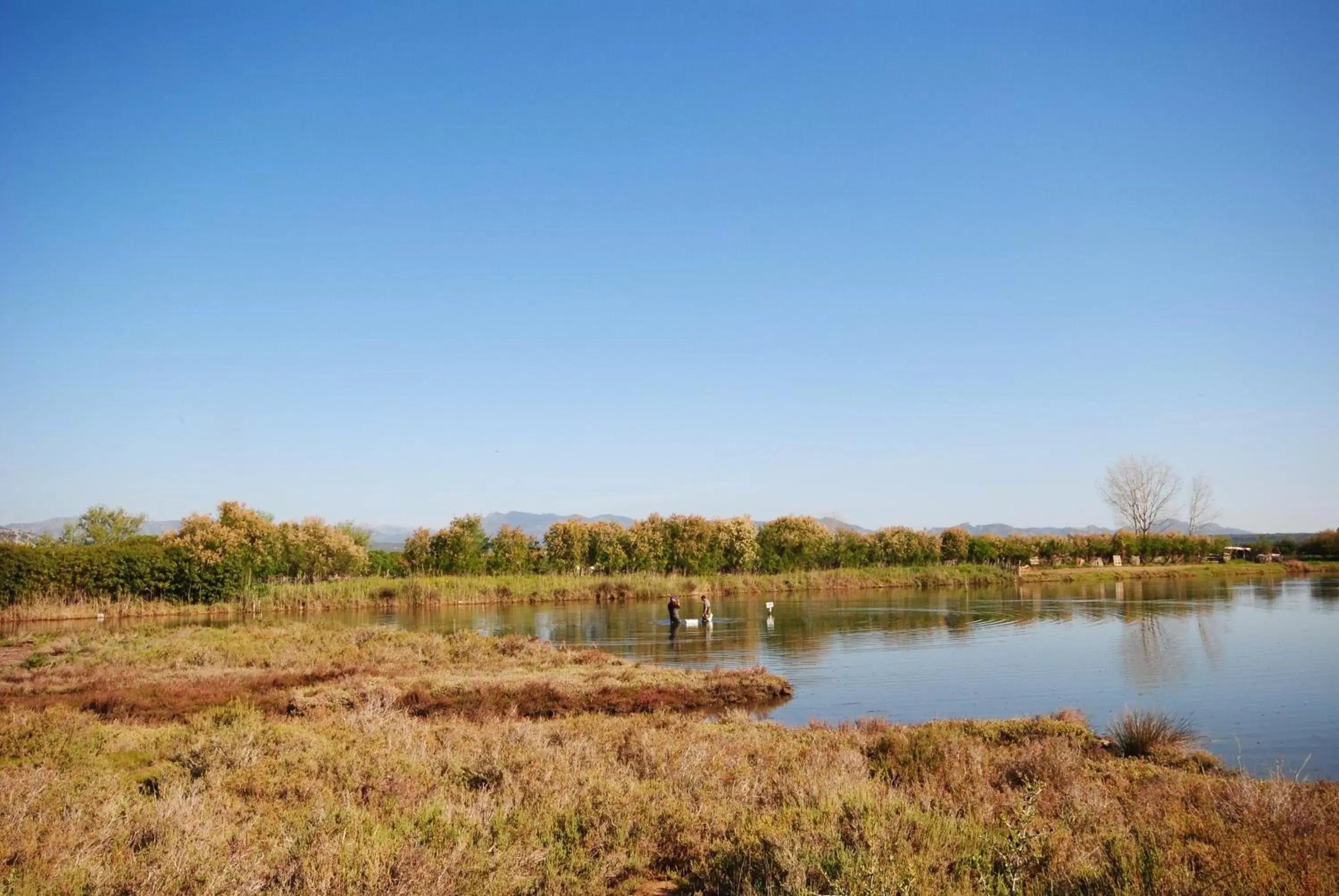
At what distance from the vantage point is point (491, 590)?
6494 cm

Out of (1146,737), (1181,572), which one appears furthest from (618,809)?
(1181,572)

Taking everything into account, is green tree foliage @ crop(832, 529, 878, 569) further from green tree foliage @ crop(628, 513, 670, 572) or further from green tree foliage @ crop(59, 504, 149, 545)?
green tree foliage @ crop(59, 504, 149, 545)

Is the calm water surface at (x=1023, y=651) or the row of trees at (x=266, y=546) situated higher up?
the row of trees at (x=266, y=546)

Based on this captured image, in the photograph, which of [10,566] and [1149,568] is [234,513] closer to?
[10,566]

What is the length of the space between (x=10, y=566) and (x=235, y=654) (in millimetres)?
33253

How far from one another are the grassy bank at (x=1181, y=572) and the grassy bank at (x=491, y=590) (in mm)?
11387

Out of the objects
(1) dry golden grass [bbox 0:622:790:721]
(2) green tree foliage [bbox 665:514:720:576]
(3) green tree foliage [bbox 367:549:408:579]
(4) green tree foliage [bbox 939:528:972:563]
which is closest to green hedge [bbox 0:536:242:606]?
(1) dry golden grass [bbox 0:622:790:721]

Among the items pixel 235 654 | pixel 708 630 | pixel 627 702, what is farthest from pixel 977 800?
pixel 708 630

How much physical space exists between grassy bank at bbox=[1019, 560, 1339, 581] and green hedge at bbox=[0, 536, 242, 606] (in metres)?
74.5

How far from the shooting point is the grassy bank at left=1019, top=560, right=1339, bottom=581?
86875 mm

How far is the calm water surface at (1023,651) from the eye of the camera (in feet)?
65.9

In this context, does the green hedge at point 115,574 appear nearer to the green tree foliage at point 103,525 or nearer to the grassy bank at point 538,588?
the grassy bank at point 538,588

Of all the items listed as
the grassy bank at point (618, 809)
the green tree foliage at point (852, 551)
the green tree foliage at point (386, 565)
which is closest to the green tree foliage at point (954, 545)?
the green tree foliage at point (852, 551)

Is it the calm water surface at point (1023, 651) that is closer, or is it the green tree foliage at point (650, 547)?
the calm water surface at point (1023, 651)
